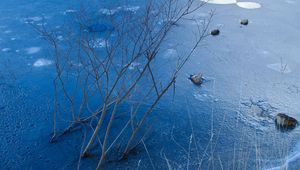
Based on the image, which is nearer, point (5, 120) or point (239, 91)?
point (5, 120)

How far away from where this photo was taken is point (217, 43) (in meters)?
5.67

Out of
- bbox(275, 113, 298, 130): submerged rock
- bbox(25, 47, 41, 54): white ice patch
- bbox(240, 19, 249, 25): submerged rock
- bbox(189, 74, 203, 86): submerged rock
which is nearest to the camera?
bbox(275, 113, 298, 130): submerged rock

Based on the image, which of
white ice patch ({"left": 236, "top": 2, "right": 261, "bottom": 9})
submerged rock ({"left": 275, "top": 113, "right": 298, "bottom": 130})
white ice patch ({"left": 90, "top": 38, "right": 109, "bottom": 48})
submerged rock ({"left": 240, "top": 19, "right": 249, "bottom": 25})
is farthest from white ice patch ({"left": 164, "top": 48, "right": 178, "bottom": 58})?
white ice patch ({"left": 236, "top": 2, "right": 261, "bottom": 9})

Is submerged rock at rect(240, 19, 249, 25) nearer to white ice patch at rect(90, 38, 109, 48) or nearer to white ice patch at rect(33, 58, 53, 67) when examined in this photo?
white ice patch at rect(90, 38, 109, 48)

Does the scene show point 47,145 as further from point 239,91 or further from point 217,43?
point 217,43

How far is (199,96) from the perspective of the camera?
469cm

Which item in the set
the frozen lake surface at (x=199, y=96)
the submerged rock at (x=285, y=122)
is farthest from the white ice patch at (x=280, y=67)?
the submerged rock at (x=285, y=122)

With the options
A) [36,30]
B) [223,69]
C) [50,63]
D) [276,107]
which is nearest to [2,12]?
[36,30]

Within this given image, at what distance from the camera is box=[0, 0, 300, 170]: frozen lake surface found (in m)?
3.91

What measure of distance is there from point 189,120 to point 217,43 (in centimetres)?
171

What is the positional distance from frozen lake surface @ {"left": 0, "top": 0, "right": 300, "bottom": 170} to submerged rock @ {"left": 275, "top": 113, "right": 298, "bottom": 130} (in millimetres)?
72

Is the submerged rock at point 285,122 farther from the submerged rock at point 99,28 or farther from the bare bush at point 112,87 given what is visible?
the submerged rock at point 99,28

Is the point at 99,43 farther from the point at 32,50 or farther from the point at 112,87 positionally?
the point at 112,87

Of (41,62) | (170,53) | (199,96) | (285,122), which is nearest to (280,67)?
(285,122)
